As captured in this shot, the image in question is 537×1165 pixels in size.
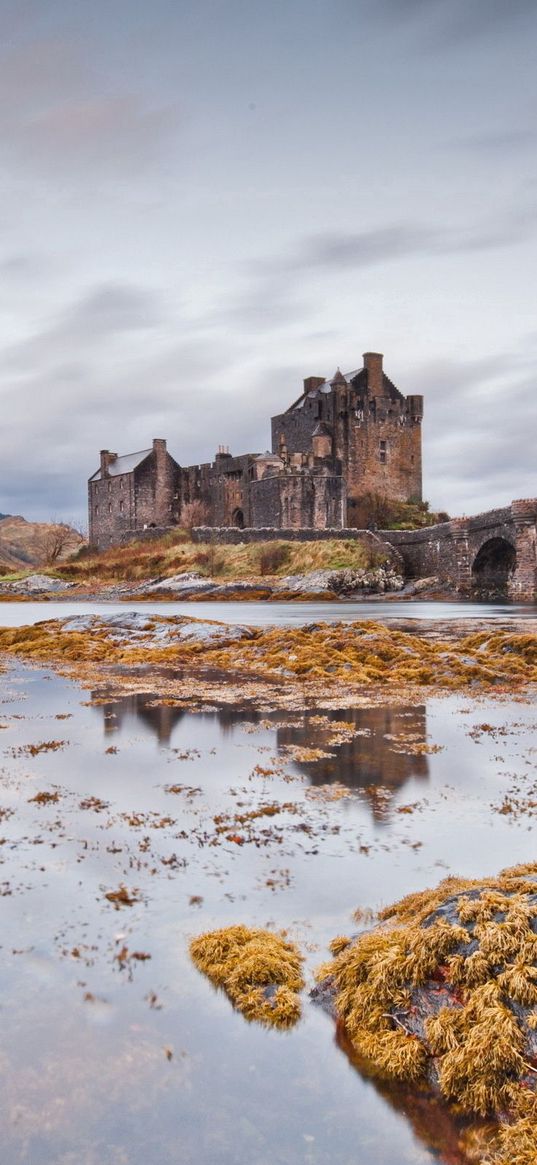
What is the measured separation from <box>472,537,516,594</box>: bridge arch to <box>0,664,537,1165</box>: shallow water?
41.5 meters

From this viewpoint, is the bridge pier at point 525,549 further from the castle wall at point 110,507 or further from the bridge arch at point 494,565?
the castle wall at point 110,507

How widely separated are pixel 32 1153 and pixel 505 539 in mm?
47227

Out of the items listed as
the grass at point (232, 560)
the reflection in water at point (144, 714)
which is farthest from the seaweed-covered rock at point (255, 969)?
the grass at point (232, 560)

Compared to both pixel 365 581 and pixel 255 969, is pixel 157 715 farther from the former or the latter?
pixel 365 581

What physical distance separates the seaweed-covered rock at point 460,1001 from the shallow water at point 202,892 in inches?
7.0

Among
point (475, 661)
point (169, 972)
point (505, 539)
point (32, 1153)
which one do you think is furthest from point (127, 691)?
point (505, 539)

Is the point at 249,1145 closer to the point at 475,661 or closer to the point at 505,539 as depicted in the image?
the point at 475,661

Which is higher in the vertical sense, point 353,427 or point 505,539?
point 353,427

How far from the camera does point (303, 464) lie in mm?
73812

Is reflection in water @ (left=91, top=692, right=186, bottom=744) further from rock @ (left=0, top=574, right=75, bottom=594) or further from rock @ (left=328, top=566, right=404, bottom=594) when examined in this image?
rock @ (left=0, top=574, right=75, bottom=594)

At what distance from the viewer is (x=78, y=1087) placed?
3.61 m

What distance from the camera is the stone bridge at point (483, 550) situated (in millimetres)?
45812

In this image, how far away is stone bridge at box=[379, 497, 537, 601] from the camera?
45812mm

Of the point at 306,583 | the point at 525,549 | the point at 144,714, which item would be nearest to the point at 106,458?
the point at 306,583
